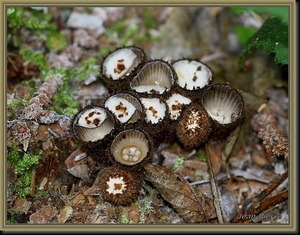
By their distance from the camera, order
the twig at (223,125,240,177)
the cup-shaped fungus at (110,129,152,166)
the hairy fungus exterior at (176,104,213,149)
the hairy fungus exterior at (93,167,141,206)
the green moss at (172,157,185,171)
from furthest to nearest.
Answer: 1. the twig at (223,125,240,177)
2. the green moss at (172,157,185,171)
3. the hairy fungus exterior at (176,104,213,149)
4. the cup-shaped fungus at (110,129,152,166)
5. the hairy fungus exterior at (93,167,141,206)

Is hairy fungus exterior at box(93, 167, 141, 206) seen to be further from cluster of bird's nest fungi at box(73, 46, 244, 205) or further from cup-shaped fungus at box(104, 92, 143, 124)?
cup-shaped fungus at box(104, 92, 143, 124)

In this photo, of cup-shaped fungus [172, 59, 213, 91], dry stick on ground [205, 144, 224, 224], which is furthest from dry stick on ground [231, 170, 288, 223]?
cup-shaped fungus [172, 59, 213, 91]

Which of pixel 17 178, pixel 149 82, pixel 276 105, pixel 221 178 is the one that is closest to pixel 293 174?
pixel 221 178

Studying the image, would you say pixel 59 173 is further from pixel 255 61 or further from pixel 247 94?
pixel 255 61

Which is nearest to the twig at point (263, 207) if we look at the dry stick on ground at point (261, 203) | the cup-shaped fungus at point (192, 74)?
the dry stick on ground at point (261, 203)

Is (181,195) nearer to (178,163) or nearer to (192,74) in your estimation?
(178,163)
